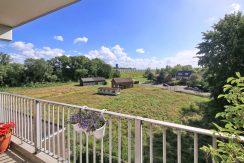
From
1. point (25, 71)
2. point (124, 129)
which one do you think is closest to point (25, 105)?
point (124, 129)

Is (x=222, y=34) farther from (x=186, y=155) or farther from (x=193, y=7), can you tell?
(x=186, y=155)

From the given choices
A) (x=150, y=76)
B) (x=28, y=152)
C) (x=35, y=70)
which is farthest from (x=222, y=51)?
(x=150, y=76)

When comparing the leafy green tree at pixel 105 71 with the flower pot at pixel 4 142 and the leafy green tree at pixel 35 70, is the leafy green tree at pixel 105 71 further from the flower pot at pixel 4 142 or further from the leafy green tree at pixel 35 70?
the flower pot at pixel 4 142

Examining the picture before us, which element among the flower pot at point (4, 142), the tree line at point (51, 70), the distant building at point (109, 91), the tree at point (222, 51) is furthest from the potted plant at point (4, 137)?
the tree line at point (51, 70)

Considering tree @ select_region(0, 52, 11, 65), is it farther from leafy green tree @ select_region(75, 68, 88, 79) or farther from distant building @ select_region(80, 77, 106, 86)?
distant building @ select_region(80, 77, 106, 86)

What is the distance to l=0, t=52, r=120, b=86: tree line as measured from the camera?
24234mm

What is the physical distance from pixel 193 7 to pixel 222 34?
3.31 metres

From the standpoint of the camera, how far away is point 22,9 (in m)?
2.76

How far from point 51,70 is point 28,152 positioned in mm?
29826

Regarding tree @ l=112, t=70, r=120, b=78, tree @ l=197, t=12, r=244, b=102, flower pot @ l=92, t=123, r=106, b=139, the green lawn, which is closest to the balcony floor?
flower pot @ l=92, t=123, r=106, b=139

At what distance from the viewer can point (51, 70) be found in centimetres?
3027

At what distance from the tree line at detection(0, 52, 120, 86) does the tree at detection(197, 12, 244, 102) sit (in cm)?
2254

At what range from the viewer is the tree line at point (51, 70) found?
2423cm

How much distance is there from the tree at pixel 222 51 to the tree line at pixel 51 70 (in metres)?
22.5
